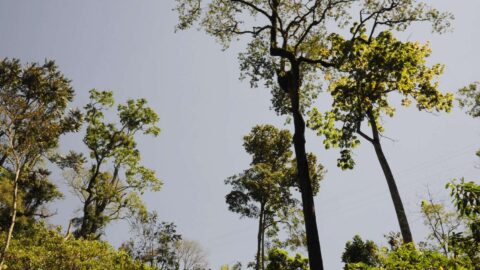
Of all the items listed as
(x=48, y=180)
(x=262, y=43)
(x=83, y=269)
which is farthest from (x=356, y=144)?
(x=48, y=180)

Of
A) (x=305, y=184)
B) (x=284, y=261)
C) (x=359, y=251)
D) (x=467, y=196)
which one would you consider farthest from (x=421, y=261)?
(x=359, y=251)

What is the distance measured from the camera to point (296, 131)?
11.6m

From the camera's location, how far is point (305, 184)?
34.6 ft

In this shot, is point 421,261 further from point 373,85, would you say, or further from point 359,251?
point 359,251

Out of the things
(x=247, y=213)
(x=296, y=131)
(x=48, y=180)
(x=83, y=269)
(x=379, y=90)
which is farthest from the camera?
(x=247, y=213)

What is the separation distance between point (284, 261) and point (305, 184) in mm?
17908

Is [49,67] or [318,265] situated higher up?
[49,67]

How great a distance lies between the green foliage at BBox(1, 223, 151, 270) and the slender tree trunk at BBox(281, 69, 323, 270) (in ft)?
36.1

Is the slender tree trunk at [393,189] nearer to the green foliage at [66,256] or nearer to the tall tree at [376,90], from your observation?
the tall tree at [376,90]

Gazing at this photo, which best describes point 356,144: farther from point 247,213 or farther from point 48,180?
point 48,180

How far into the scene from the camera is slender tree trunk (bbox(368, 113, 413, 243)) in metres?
15.6

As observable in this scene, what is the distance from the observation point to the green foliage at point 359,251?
109ft

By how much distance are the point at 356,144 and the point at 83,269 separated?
13.6 meters

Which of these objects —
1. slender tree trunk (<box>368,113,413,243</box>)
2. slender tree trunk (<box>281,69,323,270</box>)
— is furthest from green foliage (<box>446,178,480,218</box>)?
slender tree trunk (<box>368,113,413,243</box>)
